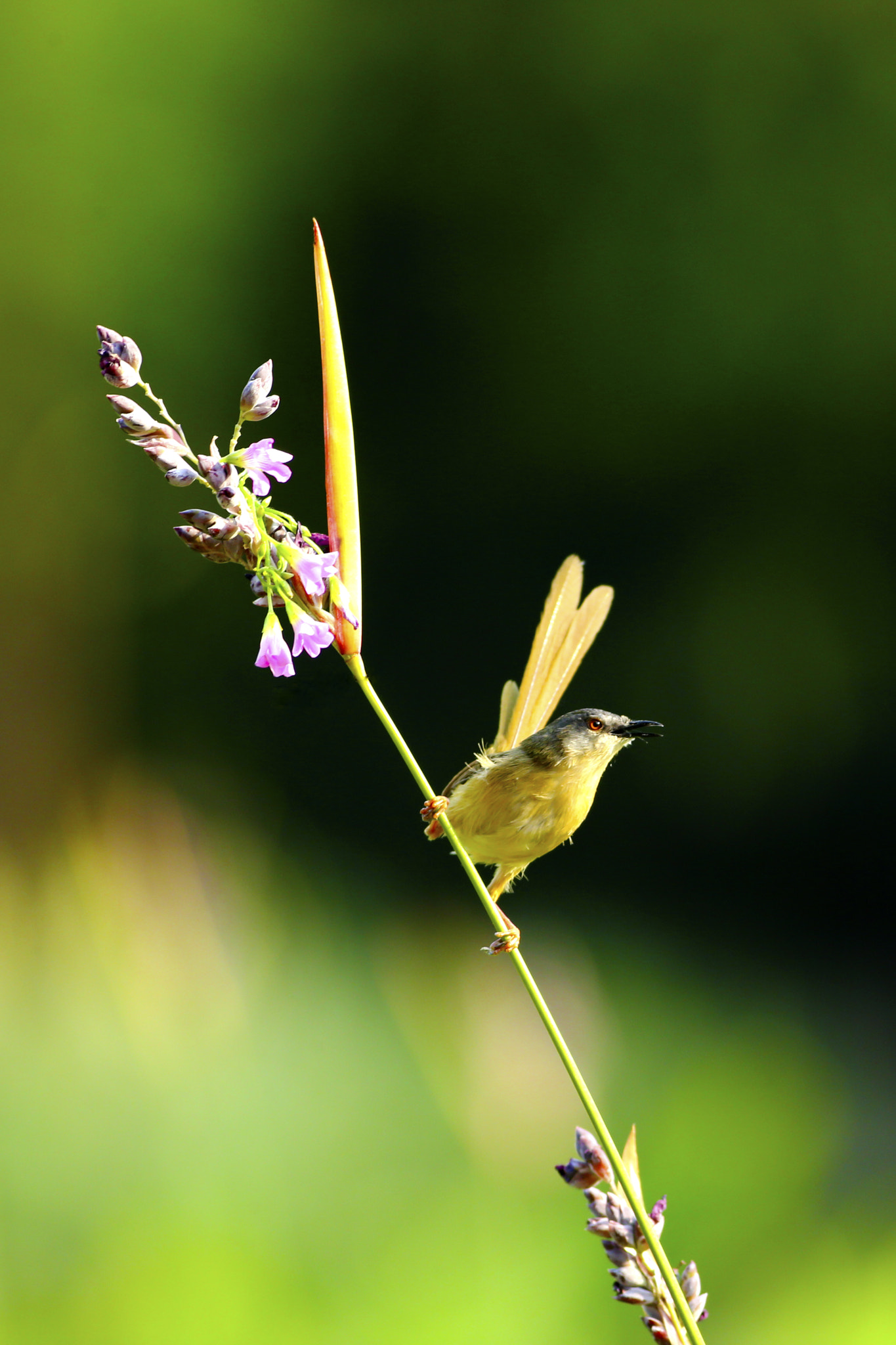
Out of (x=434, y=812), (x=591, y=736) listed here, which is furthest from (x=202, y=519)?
(x=591, y=736)

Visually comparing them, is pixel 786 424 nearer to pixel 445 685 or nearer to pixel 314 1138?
pixel 445 685

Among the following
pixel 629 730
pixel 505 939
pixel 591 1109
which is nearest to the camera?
pixel 591 1109

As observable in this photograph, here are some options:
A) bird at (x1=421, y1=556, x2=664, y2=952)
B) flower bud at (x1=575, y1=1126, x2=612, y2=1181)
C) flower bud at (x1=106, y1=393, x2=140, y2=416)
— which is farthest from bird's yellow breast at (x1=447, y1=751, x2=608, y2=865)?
flower bud at (x1=106, y1=393, x2=140, y2=416)

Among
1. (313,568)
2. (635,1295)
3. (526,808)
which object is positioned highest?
(313,568)

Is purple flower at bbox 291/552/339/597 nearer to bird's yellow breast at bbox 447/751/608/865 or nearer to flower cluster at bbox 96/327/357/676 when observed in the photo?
flower cluster at bbox 96/327/357/676

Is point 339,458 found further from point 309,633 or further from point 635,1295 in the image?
point 635,1295

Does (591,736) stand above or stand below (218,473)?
below

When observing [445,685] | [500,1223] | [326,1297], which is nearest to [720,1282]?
[500,1223]

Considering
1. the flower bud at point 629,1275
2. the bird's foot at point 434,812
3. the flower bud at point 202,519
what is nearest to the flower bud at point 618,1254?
the flower bud at point 629,1275
